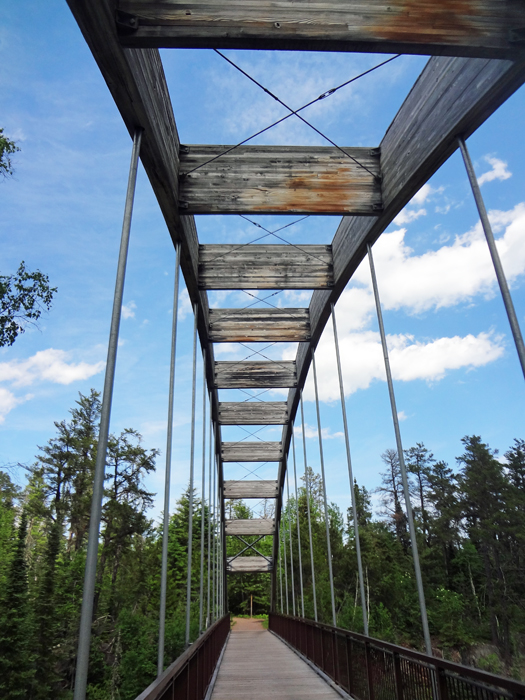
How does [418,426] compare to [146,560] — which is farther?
[418,426]

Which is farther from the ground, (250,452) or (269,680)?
(250,452)

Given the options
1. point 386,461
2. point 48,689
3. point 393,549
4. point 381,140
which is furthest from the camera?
point 386,461

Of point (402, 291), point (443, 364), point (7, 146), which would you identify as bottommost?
point (7, 146)

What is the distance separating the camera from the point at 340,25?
3449 mm

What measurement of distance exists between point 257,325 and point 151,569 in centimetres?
2206

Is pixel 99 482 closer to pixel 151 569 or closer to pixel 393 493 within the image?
pixel 151 569

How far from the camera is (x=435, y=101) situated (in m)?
4.57

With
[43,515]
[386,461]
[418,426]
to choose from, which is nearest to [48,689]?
[43,515]

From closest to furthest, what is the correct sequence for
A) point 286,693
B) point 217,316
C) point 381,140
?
point 286,693, point 381,140, point 217,316

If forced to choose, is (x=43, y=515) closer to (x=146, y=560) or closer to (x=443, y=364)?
(x=146, y=560)

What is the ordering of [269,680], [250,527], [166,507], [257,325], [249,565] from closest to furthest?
[166,507] < [269,680] < [257,325] < [250,527] < [249,565]

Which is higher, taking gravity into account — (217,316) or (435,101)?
(217,316)

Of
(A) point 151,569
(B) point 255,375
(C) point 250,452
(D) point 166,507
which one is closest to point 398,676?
(D) point 166,507

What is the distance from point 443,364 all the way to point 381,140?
45.2 metres
